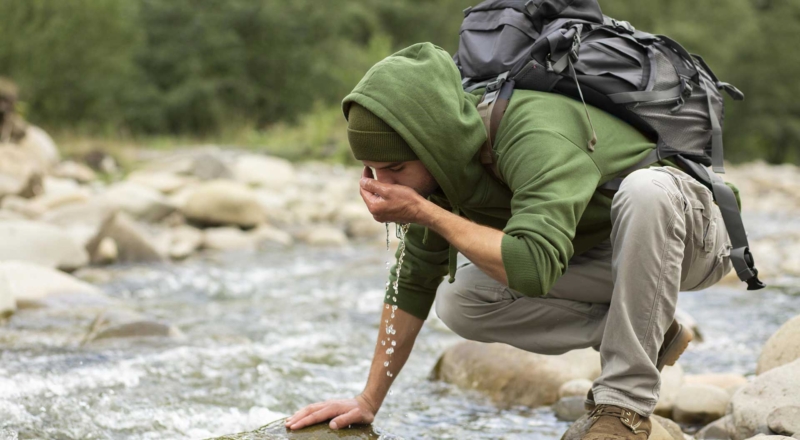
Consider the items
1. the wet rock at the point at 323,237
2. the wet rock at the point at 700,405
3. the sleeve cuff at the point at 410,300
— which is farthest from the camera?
the wet rock at the point at 323,237

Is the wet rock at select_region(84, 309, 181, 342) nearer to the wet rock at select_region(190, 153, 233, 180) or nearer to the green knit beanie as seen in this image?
the green knit beanie

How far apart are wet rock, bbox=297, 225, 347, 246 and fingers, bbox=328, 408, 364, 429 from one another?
22.1 ft

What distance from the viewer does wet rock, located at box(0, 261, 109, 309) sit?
17.4 feet

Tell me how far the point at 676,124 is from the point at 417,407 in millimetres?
1774

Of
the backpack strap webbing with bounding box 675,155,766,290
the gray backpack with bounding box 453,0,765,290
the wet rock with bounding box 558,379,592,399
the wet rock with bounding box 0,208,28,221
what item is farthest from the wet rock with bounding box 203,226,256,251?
the backpack strap webbing with bounding box 675,155,766,290

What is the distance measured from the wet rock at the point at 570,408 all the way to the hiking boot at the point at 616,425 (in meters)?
1.11

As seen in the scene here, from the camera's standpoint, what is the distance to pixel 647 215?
2330mm

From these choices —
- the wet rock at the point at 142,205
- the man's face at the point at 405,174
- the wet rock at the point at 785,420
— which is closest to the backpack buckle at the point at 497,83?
the man's face at the point at 405,174

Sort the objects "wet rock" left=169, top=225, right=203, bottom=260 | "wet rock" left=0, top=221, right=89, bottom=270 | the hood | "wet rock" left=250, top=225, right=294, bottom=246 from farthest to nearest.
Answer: "wet rock" left=250, top=225, right=294, bottom=246
"wet rock" left=169, top=225, right=203, bottom=260
"wet rock" left=0, top=221, right=89, bottom=270
the hood

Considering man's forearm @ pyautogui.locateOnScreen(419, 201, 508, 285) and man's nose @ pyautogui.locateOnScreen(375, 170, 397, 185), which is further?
man's nose @ pyautogui.locateOnScreen(375, 170, 397, 185)

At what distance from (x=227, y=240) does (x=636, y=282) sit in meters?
6.99

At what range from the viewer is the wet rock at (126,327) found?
4578mm

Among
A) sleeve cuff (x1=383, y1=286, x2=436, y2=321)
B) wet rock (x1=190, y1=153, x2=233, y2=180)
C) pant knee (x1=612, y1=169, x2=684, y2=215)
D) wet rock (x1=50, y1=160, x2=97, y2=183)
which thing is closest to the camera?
pant knee (x1=612, y1=169, x2=684, y2=215)

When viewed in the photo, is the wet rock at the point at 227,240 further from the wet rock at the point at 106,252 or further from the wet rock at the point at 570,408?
the wet rock at the point at 570,408
